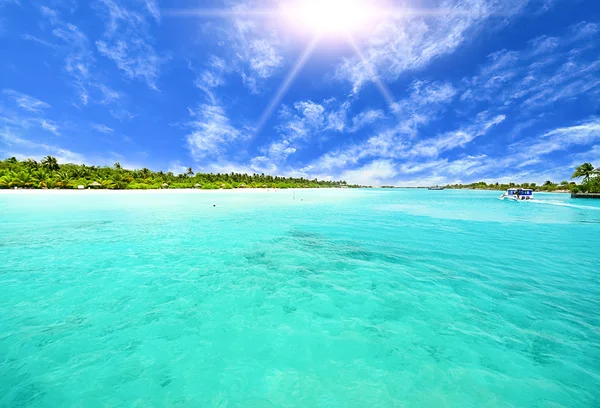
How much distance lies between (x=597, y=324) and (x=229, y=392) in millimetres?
8283

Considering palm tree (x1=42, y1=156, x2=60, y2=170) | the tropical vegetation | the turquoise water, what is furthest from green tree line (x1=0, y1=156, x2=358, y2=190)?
the tropical vegetation

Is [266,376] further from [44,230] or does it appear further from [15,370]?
[44,230]

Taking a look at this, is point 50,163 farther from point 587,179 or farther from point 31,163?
point 587,179

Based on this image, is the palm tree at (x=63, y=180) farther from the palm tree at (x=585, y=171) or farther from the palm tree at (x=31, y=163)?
the palm tree at (x=585, y=171)

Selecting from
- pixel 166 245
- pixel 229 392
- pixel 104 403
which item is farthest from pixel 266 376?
pixel 166 245

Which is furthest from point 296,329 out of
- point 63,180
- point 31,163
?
point 31,163

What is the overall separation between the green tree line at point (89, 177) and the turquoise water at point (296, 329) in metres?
68.6

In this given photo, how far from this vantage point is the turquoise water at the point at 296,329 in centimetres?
364

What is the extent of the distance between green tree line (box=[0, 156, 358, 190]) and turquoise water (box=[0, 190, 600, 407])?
225ft

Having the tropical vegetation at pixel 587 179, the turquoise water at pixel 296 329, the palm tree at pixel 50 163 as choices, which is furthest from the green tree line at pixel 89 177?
the tropical vegetation at pixel 587 179

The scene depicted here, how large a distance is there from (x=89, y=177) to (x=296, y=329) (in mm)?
87559

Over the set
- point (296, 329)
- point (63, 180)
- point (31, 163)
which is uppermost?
point (31, 163)

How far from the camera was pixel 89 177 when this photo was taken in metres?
67.2

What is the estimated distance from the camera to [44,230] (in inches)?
613
